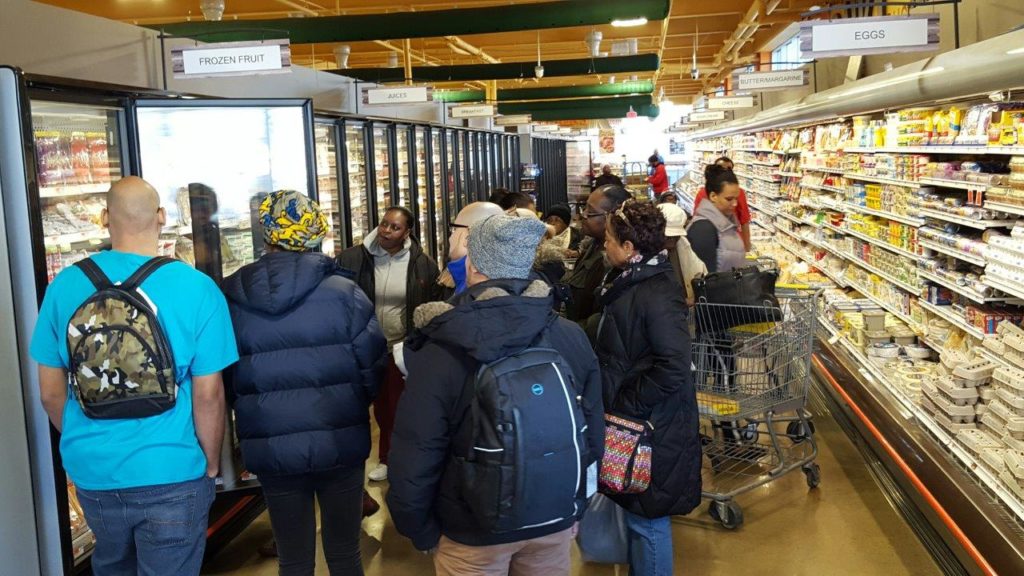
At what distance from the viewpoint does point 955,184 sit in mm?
5418

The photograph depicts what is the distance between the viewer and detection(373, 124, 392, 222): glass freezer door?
9.27 m

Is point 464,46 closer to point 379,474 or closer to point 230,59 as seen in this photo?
point 230,59

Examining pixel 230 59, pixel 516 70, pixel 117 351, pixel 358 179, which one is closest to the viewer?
pixel 117 351

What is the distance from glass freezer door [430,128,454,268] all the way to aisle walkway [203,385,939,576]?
6.55 metres

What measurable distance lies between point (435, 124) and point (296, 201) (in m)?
8.51

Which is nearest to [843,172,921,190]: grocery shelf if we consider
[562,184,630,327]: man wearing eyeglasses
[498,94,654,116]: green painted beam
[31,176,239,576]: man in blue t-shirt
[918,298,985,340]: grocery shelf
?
[918,298,985,340]: grocery shelf

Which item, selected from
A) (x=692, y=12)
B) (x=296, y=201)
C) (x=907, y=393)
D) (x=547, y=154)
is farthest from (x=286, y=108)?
(x=547, y=154)

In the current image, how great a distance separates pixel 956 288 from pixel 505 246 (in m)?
3.98

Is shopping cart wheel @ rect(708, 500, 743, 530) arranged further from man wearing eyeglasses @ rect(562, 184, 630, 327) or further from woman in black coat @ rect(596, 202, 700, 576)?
woman in black coat @ rect(596, 202, 700, 576)

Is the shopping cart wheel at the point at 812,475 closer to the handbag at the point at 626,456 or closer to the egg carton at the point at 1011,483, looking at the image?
the egg carton at the point at 1011,483

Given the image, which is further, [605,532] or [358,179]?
[358,179]

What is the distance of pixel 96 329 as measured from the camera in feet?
8.57

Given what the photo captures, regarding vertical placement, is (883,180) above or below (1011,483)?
above

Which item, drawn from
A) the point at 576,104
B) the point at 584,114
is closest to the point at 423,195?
the point at 576,104
